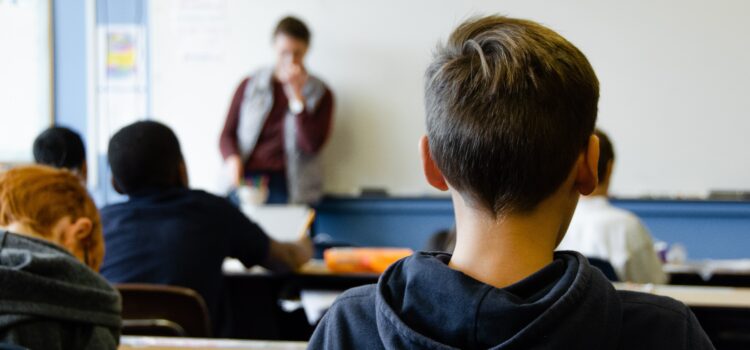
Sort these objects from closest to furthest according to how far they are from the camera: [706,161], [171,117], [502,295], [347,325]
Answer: [502,295] < [347,325] < [706,161] < [171,117]

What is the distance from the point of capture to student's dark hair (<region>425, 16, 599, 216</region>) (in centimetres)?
78

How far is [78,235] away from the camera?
1557 millimetres

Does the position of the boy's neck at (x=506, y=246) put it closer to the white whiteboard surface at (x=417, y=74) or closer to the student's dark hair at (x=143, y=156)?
the student's dark hair at (x=143, y=156)

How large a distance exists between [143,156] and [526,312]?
1.72 metres

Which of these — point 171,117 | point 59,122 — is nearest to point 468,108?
point 171,117

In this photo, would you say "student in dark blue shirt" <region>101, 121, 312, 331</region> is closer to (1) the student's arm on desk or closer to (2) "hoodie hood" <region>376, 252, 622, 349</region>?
(1) the student's arm on desk

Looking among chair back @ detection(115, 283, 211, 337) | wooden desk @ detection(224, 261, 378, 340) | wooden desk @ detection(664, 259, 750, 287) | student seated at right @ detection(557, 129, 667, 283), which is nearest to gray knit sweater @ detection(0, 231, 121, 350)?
chair back @ detection(115, 283, 211, 337)

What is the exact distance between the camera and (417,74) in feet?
16.5

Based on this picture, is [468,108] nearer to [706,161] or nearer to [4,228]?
[4,228]

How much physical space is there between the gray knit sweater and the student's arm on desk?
1.05m

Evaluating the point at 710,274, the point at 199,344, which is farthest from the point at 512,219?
the point at 710,274

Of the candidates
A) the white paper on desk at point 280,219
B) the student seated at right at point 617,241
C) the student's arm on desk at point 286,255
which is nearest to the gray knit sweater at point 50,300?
the student's arm on desk at point 286,255

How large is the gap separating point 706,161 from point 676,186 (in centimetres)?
21

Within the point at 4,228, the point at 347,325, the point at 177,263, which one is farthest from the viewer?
the point at 177,263
